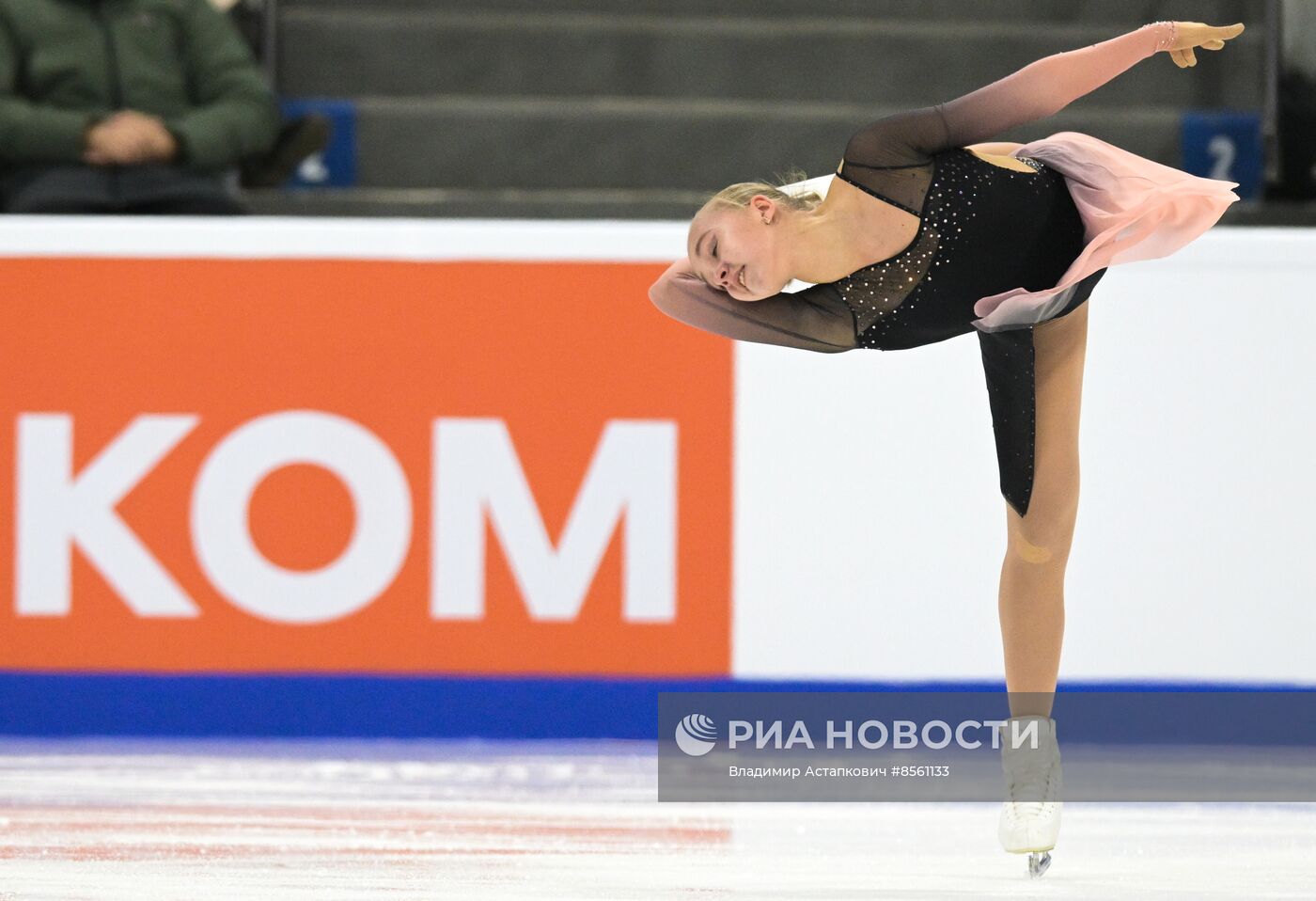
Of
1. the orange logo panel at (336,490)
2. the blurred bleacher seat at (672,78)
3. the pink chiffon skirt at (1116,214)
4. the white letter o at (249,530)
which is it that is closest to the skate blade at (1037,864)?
the pink chiffon skirt at (1116,214)

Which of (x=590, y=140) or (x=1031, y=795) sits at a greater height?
(x=590, y=140)

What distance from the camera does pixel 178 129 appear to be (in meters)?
4.14

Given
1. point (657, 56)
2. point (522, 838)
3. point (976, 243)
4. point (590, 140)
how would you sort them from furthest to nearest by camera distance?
point (657, 56)
point (590, 140)
point (522, 838)
point (976, 243)

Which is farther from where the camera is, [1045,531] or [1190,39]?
[1045,531]

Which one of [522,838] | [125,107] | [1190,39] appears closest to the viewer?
[1190,39]

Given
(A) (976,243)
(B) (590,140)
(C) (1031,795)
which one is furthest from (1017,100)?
(B) (590,140)

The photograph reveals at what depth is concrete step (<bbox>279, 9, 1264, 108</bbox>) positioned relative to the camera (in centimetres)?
484

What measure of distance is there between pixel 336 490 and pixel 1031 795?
176 cm

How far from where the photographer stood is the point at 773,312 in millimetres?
2570

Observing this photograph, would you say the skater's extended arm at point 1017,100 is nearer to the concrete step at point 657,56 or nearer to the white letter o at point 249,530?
the white letter o at point 249,530

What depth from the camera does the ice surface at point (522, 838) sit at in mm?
2396

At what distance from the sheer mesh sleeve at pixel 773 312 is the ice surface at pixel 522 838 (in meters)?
0.77

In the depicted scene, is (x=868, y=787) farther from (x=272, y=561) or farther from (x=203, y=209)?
(x=203, y=209)

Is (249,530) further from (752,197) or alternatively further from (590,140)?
(752,197)
